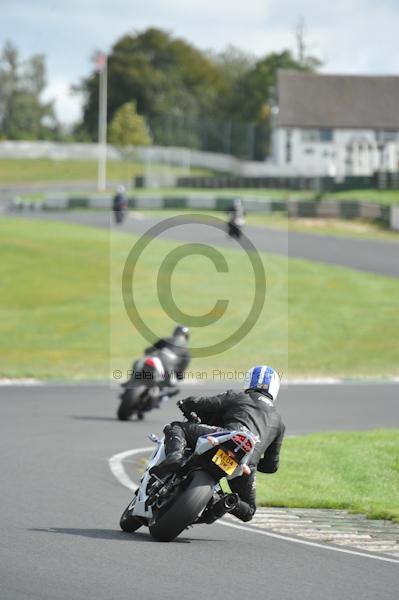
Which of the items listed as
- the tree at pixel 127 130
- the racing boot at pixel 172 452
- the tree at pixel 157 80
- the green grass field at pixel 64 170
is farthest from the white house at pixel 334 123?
the racing boot at pixel 172 452

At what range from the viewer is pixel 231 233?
4562cm

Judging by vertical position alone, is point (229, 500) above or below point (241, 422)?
below

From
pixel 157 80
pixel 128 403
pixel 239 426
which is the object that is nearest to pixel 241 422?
pixel 239 426

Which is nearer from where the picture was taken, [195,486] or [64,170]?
[195,486]

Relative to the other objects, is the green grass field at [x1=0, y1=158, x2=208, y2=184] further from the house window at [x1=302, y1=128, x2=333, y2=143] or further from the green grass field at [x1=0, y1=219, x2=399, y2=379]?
the green grass field at [x1=0, y1=219, x2=399, y2=379]

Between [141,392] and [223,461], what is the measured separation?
29.0 ft

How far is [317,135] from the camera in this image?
297ft

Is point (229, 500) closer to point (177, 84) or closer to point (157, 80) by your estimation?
point (157, 80)

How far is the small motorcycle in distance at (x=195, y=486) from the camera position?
837 cm

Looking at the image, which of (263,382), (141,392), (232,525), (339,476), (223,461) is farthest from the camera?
(141,392)

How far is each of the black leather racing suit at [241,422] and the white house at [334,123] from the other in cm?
8088

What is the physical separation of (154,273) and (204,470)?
29446mm

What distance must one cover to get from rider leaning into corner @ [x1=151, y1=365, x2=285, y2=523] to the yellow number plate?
0.29 m

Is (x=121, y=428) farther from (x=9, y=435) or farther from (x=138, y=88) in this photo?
(x=138, y=88)
